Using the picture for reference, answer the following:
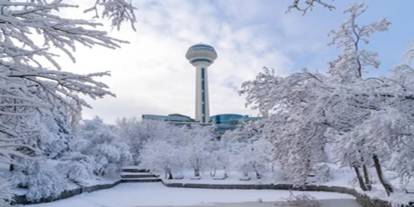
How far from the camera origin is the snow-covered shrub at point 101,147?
83.9 ft

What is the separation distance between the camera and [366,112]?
591cm

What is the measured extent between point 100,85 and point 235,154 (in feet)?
89.6

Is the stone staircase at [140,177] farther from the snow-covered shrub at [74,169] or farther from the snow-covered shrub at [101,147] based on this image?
the snow-covered shrub at [74,169]

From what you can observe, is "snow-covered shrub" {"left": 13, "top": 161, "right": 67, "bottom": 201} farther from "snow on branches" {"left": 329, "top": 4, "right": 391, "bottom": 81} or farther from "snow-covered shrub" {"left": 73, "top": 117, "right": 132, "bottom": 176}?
"snow on branches" {"left": 329, "top": 4, "right": 391, "bottom": 81}

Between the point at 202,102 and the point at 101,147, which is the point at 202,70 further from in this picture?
the point at 101,147

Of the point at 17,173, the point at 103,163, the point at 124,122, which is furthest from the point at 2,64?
the point at 124,122

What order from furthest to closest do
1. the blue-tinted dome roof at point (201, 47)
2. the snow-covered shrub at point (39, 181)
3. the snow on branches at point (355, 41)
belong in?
1. the blue-tinted dome roof at point (201, 47)
2. the snow-covered shrub at point (39, 181)
3. the snow on branches at point (355, 41)

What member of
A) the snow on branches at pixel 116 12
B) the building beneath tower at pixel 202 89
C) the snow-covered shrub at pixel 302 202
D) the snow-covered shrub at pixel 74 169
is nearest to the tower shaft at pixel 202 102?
the building beneath tower at pixel 202 89

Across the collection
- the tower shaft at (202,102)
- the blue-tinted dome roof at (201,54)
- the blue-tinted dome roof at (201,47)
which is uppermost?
the blue-tinted dome roof at (201,47)

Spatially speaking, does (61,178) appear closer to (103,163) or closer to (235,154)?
(103,163)

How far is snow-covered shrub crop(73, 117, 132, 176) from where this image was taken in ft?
83.9

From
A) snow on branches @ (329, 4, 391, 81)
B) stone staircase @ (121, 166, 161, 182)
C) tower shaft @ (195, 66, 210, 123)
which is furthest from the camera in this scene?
tower shaft @ (195, 66, 210, 123)

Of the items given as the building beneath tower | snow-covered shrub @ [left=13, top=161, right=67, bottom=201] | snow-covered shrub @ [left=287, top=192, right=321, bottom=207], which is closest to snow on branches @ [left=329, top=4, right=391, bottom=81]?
snow-covered shrub @ [left=287, top=192, right=321, bottom=207]

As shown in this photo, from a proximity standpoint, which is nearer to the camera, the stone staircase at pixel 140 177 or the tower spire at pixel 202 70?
the stone staircase at pixel 140 177
